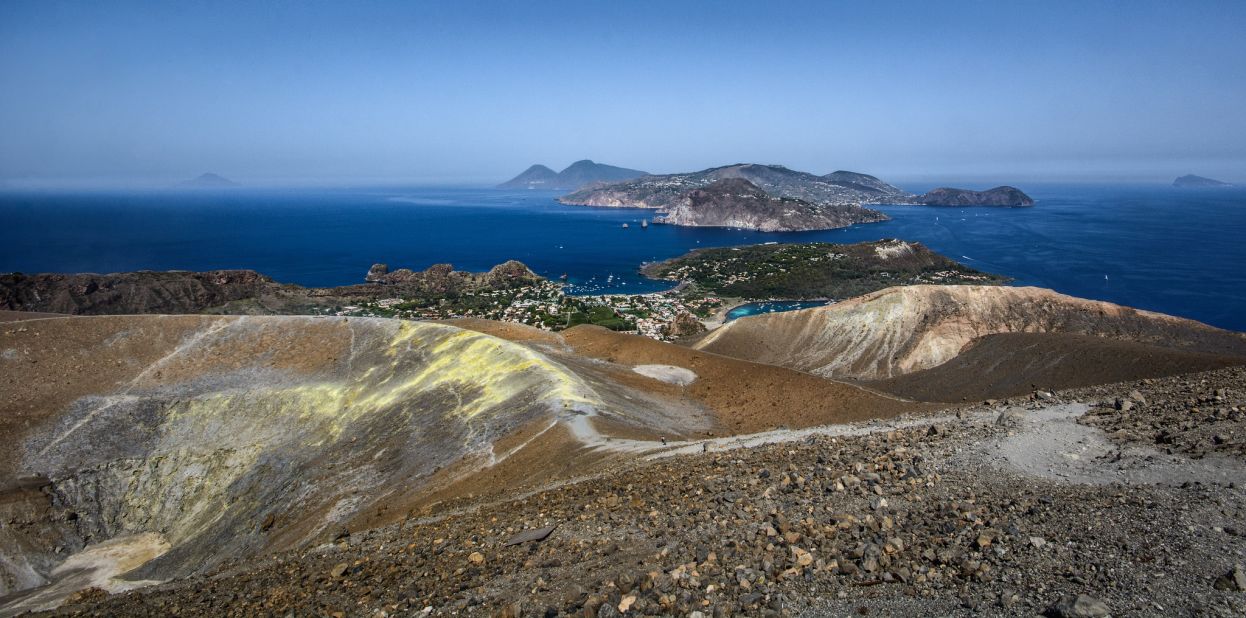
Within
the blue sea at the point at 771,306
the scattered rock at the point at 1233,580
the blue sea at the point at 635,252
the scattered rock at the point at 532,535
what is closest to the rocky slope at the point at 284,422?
the scattered rock at the point at 532,535

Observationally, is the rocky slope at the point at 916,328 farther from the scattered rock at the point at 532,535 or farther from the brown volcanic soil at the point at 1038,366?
the scattered rock at the point at 532,535

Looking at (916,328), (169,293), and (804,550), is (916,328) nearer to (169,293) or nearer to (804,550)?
(804,550)

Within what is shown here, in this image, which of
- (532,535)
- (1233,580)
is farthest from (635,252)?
(1233,580)

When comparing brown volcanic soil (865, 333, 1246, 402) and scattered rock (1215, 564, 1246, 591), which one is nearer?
scattered rock (1215, 564, 1246, 591)

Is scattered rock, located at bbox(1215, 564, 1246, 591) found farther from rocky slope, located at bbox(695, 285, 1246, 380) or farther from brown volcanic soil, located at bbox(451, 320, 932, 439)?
rocky slope, located at bbox(695, 285, 1246, 380)

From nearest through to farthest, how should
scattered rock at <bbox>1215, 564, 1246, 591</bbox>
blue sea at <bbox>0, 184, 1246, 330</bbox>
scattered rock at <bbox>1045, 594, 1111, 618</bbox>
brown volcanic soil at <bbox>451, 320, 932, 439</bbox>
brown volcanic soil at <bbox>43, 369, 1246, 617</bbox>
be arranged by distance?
1. scattered rock at <bbox>1045, 594, 1111, 618</bbox>
2. scattered rock at <bbox>1215, 564, 1246, 591</bbox>
3. brown volcanic soil at <bbox>43, 369, 1246, 617</bbox>
4. brown volcanic soil at <bbox>451, 320, 932, 439</bbox>
5. blue sea at <bbox>0, 184, 1246, 330</bbox>

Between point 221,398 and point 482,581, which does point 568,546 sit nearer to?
point 482,581

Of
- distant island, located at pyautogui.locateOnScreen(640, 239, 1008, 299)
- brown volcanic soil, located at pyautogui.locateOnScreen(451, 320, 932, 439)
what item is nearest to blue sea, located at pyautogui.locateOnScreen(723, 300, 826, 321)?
distant island, located at pyautogui.locateOnScreen(640, 239, 1008, 299)
